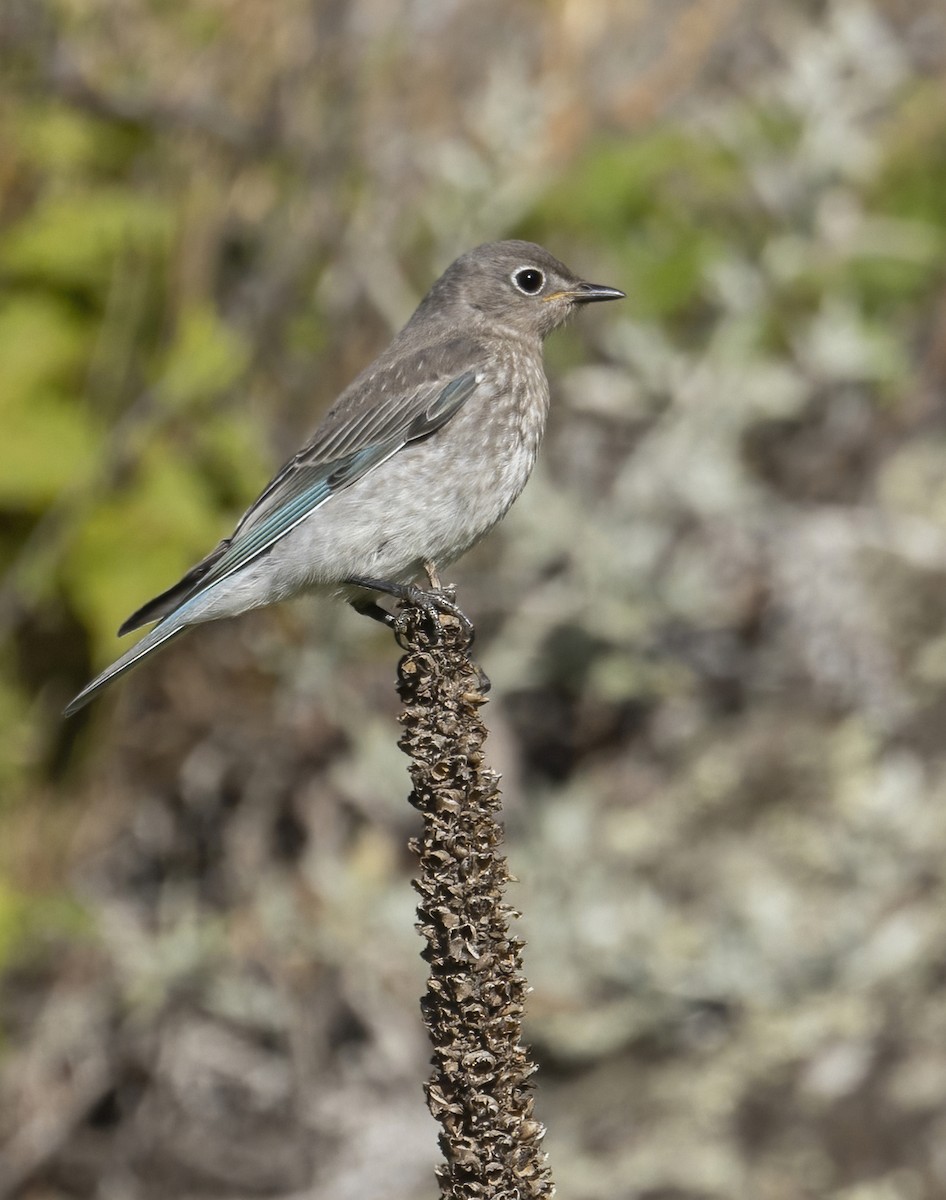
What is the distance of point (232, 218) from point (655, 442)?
6.69 feet

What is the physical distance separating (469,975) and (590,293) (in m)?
2.77

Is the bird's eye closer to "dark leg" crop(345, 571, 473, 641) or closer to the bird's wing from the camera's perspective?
the bird's wing

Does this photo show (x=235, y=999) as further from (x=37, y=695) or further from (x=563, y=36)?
(x=563, y=36)

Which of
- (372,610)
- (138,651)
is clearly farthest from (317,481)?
(138,651)

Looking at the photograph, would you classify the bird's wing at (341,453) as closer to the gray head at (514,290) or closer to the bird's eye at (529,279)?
the gray head at (514,290)

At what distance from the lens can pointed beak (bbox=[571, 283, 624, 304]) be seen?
15.0ft

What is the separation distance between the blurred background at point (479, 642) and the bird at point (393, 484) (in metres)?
1.53

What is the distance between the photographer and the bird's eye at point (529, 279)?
4715mm

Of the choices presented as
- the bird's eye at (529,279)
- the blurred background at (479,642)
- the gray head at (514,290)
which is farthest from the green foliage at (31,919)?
the bird's eye at (529,279)

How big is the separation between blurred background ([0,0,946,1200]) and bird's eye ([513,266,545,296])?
4.74 feet

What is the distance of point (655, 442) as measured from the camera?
20.5 ft

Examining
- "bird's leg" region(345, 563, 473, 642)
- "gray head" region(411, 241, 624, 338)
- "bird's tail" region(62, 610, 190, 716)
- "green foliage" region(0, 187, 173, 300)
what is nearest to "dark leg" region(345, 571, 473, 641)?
"bird's leg" region(345, 563, 473, 642)

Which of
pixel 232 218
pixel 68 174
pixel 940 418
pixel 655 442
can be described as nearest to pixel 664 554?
pixel 655 442

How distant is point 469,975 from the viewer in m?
2.34
